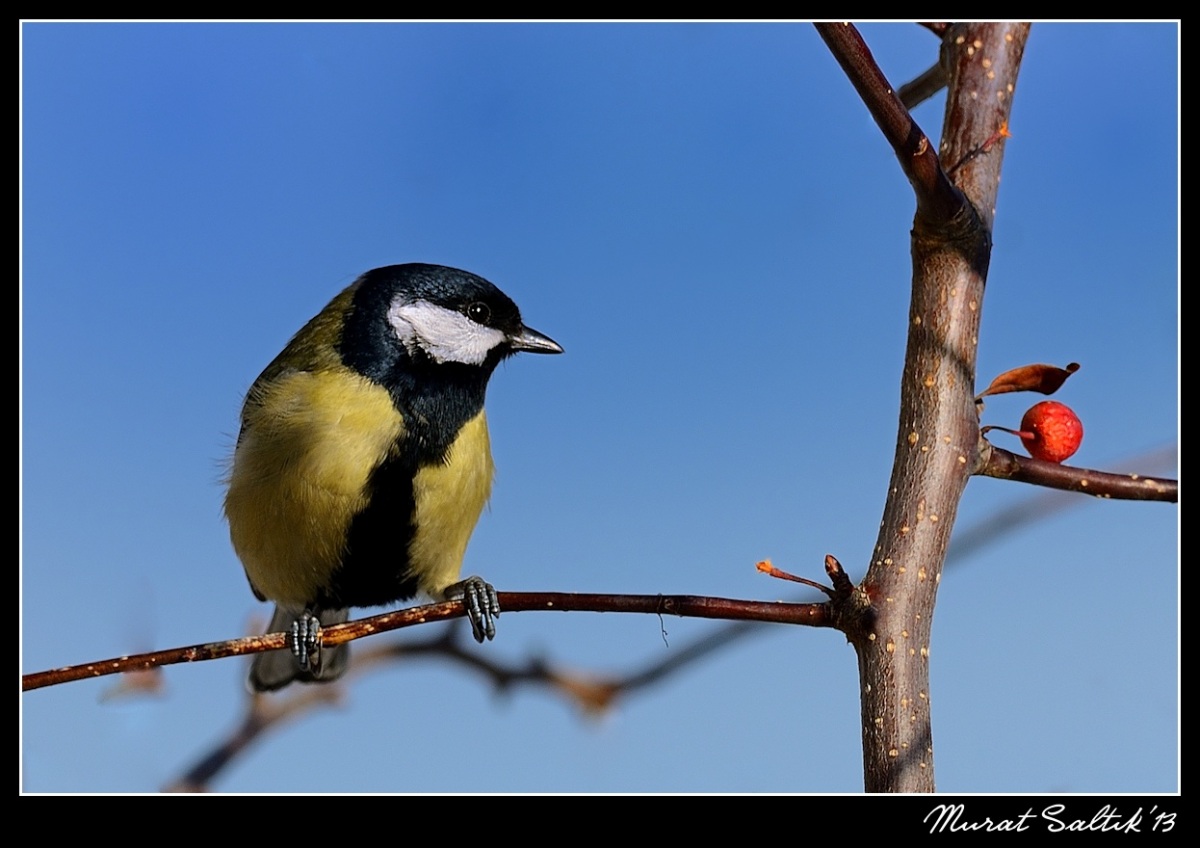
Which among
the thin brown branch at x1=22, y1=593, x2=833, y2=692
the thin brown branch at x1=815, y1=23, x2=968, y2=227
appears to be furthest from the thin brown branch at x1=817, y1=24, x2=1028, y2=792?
the thin brown branch at x1=22, y1=593, x2=833, y2=692

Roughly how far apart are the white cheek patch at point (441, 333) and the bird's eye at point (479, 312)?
1 centimetres

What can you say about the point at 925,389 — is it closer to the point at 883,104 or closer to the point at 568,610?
the point at 883,104

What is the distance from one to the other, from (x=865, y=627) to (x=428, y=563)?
1.73 m

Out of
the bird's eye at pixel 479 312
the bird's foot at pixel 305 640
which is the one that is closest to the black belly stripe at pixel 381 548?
the bird's foot at pixel 305 640

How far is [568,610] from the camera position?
5.37ft

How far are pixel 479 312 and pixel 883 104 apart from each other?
5.61 ft

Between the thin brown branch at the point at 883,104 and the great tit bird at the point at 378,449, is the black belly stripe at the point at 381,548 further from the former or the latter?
the thin brown branch at the point at 883,104

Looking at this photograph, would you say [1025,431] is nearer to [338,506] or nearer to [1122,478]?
[1122,478]

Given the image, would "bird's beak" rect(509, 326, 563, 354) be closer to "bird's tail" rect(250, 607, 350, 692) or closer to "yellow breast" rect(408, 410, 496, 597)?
"yellow breast" rect(408, 410, 496, 597)

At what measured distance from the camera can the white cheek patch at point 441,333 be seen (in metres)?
3.01

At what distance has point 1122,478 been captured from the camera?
1.83 metres

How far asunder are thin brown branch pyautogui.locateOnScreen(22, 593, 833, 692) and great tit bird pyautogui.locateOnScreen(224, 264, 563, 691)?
3.58ft

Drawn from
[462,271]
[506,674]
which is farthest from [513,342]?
[506,674]

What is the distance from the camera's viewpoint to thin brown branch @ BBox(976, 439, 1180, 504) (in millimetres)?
1832
